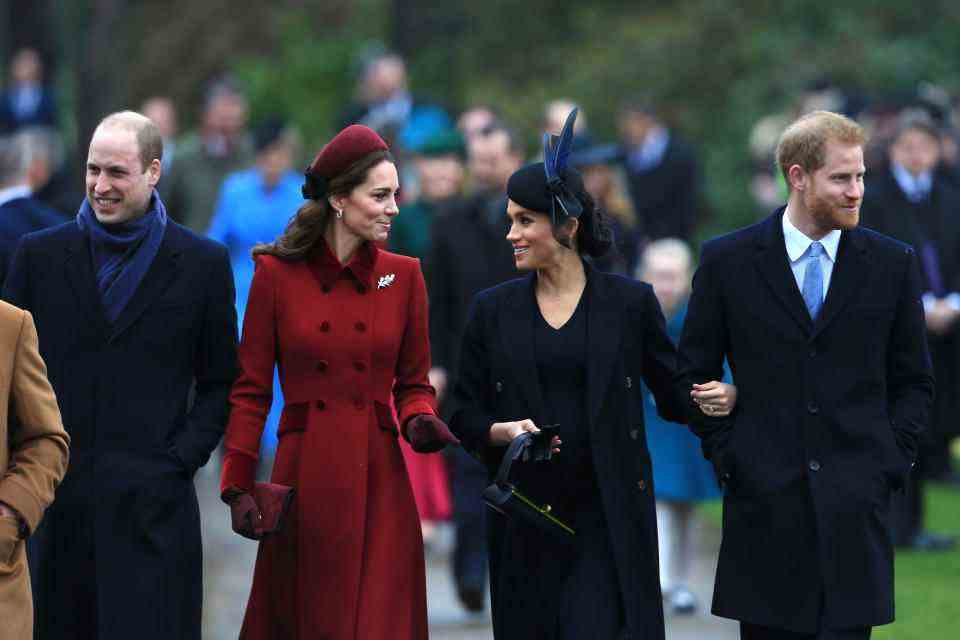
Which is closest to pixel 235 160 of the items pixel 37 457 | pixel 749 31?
pixel 37 457

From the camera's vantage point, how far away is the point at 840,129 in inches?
302

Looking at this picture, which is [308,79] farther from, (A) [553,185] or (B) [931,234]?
(A) [553,185]

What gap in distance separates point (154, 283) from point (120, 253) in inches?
6.2

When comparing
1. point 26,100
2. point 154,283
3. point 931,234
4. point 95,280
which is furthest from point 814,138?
point 26,100

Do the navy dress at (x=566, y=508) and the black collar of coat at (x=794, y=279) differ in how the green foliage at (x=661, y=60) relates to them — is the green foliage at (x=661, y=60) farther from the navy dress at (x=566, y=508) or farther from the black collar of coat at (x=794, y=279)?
the navy dress at (x=566, y=508)

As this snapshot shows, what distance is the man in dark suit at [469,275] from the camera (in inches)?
431

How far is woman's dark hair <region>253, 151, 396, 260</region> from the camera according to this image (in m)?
7.95

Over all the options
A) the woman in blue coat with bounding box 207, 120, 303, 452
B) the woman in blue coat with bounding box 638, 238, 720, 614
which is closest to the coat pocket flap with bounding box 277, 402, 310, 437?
the woman in blue coat with bounding box 638, 238, 720, 614

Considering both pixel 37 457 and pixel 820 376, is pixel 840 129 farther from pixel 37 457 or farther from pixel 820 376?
pixel 37 457

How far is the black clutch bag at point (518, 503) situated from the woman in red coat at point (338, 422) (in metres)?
0.28

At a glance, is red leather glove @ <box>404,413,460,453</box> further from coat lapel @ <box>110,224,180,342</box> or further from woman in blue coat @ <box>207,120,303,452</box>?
woman in blue coat @ <box>207,120,303,452</box>

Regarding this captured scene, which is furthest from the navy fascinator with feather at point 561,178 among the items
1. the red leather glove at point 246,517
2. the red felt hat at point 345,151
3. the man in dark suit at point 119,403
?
the red leather glove at point 246,517

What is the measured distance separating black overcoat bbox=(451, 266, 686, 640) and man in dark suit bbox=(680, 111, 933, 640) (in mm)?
183

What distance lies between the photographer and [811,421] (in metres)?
7.65
